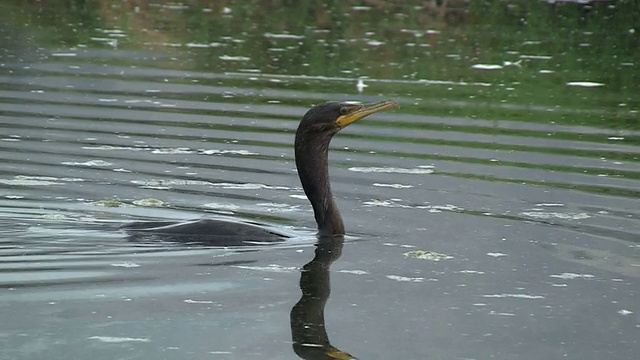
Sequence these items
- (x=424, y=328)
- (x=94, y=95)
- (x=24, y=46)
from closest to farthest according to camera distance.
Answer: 1. (x=424, y=328)
2. (x=94, y=95)
3. (x=24, y=46)

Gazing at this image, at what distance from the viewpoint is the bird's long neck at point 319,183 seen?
35.3ft

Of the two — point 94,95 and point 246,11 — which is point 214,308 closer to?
point 94,95

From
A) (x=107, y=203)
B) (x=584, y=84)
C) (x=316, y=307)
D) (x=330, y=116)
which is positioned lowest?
(x=316, y=307)

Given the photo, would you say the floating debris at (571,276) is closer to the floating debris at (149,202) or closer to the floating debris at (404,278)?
the floating debris at (404,278)

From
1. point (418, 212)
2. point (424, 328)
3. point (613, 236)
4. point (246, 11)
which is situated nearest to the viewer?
point (424, 328)

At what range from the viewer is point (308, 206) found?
11.8m

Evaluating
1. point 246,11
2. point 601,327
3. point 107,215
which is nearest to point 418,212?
point 107,215

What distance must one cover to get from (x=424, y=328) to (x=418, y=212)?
3319mm

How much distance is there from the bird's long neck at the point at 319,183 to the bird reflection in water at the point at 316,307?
0.13m

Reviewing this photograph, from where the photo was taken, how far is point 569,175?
517 inches

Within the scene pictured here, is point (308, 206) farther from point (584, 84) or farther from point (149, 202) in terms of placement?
point (584, 84)

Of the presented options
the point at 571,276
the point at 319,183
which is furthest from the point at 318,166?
the point at 571,276

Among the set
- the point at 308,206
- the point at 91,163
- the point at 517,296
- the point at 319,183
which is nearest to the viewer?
the point at 517,296

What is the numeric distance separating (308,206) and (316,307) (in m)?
3.19
